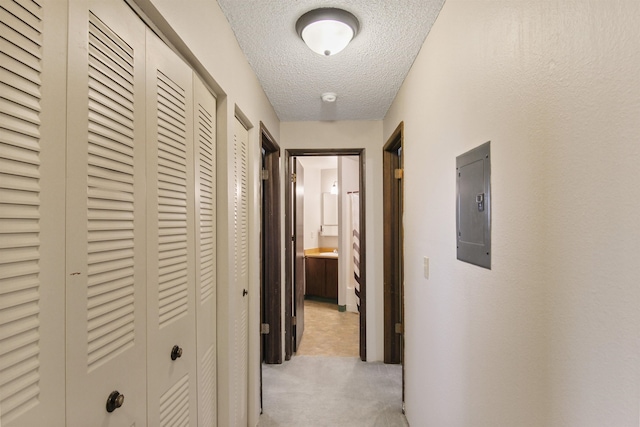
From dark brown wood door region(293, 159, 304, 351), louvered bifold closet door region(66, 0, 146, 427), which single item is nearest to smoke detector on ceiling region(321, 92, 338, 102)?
dark brown wood door region(293, 159, 304, 351)

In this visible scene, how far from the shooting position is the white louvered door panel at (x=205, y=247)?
4.20 feet

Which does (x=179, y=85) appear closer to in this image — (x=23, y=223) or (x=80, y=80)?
(x=80, y=80)

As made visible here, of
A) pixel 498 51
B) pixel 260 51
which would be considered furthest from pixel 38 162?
pixel 260 51

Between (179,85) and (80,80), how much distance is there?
485 mm

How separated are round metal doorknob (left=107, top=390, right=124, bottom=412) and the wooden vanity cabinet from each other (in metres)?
4.50

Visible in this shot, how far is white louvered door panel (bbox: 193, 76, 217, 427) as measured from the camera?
1279 mm

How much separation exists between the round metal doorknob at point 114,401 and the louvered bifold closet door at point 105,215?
0.04ft

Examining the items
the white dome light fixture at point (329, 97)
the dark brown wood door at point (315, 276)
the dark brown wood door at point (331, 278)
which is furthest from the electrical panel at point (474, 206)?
the dark brown wood door at point (315, 276)

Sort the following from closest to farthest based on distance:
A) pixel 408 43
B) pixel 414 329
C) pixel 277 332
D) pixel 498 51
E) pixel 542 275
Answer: pixel 542 275 < pixel 498 51 < pixel 408 43 < pixel 414 329 < pixel 277 332

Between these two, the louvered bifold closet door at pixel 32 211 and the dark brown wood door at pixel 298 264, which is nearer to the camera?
the louvered bifold closet door at pixel 32 211

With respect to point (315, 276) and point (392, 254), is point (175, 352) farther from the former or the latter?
point (315, 276)

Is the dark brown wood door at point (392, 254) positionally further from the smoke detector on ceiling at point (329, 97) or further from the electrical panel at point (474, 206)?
the electrical panel at point (474, 206)

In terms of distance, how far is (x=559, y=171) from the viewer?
709mm

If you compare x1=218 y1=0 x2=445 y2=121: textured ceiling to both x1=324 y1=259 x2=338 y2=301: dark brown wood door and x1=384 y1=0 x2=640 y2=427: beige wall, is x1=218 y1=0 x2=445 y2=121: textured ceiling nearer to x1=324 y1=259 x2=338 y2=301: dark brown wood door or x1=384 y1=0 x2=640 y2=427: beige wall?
x1=384 y1=0 x2=640 y2=427: beige wall
